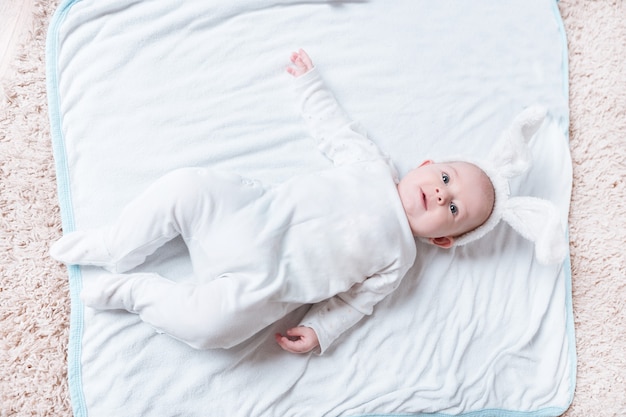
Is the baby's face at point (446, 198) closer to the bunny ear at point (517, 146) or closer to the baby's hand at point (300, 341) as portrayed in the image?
the bunny ear at point (517, 146)

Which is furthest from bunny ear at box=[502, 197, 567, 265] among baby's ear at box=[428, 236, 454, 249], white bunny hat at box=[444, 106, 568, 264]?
baby's ear at box=[428, 236, 454, 249]

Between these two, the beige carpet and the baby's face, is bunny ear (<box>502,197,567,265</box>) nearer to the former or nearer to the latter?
the baby's face

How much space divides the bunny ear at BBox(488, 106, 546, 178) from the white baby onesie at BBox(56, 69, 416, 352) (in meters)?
0.25

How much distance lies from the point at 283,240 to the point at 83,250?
0.41 metres

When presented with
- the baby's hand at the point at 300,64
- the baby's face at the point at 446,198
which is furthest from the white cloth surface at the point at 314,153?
the baby's face at the point at 446,198

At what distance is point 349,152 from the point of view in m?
1.42

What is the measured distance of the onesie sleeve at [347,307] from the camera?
1.34 m

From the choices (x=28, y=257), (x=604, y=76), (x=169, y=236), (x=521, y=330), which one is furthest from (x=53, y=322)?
(x=604, y=76)

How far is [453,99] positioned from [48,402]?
1.18 metres

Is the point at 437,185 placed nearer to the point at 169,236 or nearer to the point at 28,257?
the point at 169,236

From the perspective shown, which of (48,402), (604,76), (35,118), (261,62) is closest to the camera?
(48,402)

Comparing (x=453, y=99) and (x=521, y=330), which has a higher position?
(x=453, y=99)

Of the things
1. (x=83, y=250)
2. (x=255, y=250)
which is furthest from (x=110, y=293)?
(x=255, y=250)

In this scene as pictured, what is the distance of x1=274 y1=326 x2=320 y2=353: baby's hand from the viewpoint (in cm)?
132
